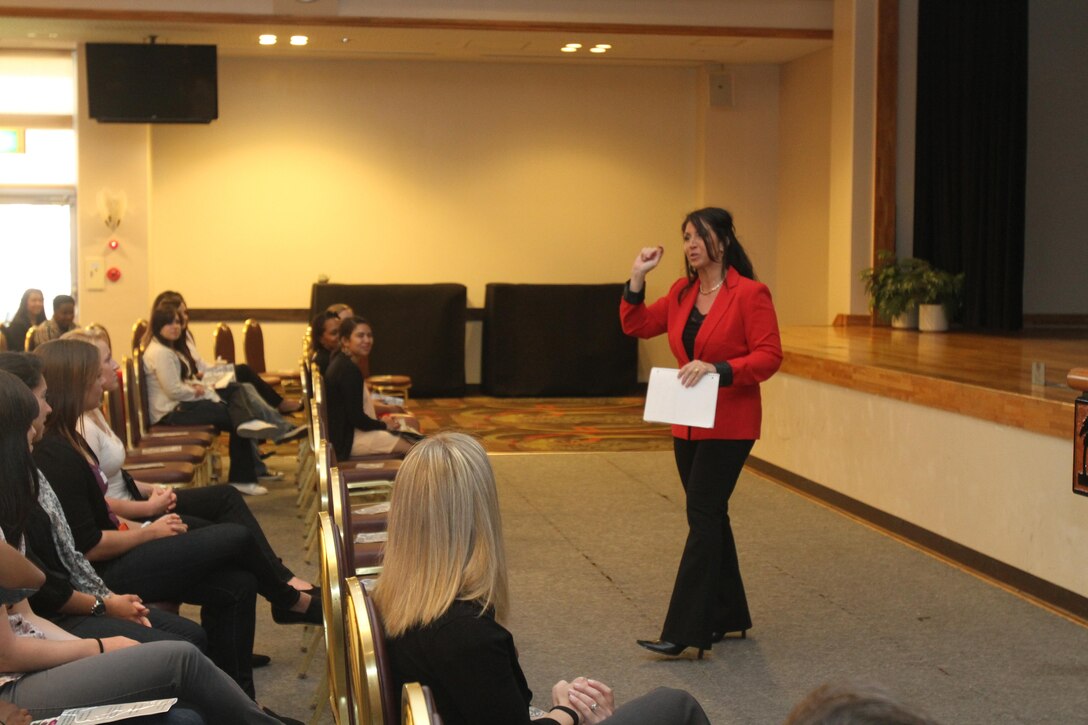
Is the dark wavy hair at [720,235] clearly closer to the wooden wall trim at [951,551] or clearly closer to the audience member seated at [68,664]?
the wooden wall trim at [951,551]

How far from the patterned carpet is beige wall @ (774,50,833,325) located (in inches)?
78.0

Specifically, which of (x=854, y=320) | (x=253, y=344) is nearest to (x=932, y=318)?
(x=854, y=320)

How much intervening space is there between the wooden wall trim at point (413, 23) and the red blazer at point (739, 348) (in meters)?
6.84

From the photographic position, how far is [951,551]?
5.89m

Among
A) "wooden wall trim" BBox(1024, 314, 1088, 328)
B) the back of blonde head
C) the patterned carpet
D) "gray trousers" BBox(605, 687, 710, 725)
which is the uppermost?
"wooden wall trim" BBox(1024, 314, 1088, 328)

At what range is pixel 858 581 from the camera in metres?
5.50

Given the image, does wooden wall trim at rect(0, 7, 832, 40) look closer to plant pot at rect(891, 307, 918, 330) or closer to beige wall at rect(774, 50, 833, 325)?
beige wall at rect(774, 50, 833, 325)

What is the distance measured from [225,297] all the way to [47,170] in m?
6.08

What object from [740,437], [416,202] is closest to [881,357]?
[740,437]

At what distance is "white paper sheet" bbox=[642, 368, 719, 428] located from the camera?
426 cm

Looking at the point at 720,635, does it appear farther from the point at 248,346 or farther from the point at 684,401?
the point at 248,346

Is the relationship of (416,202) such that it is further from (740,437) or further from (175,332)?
(740,437)

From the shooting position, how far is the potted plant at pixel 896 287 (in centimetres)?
1073

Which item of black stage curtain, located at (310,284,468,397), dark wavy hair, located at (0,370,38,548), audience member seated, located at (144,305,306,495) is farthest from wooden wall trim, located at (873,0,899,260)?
dark wavy hair, located at (0,370,38,548)
